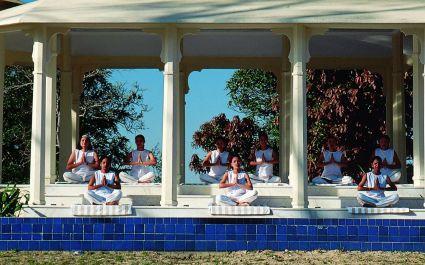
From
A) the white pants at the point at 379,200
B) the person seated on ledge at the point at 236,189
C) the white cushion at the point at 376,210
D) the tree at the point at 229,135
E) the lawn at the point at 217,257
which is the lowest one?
the lawn at the point at 217,257

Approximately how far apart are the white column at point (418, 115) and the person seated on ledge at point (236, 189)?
115 inches

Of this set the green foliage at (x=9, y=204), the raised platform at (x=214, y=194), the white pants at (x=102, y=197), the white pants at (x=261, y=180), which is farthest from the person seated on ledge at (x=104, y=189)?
the white pants at (x=261, y=180)

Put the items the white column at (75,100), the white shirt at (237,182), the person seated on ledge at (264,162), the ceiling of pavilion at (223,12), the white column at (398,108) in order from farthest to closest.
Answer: the white column at (75,100) → the white column at (398,108) → the person seated on ledge at (264,162) → the white shirt at (237,182) → the ceiling of pavilion at (223,12)

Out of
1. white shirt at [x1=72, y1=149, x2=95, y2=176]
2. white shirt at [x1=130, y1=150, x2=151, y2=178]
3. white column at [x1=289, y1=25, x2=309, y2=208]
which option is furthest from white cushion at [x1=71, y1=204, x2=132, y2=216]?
white shirt at [x1=130, y1=150, x2=151, y2=178]

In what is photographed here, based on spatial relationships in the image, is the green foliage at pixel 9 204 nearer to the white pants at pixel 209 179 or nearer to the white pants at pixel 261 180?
the white pants at pixel 209 179

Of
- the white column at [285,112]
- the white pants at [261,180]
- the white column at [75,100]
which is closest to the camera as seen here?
the white pants at [261,180]

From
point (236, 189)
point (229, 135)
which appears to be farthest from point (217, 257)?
point (229, 135)

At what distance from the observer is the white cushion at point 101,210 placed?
14469mm

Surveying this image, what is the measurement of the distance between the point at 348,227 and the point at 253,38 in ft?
21.7

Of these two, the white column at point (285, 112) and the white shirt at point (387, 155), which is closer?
the white shirt at point (387, 155)

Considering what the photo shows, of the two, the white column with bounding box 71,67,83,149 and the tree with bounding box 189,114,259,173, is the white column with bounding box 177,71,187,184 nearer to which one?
the white column with bounding box 71,67,83,149

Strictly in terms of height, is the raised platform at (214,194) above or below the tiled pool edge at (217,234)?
above

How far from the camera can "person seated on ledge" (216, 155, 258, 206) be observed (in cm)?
1497

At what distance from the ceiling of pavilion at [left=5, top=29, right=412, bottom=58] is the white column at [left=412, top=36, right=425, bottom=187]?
2.64 metres
